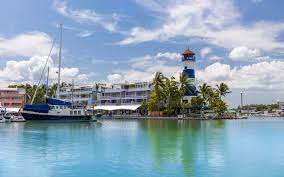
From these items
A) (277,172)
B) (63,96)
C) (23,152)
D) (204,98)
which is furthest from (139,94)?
(277,172)

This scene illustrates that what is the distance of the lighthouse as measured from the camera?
112 m

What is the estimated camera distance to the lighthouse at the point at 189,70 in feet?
366

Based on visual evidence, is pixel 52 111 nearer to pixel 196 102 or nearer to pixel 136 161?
pixel 196 102

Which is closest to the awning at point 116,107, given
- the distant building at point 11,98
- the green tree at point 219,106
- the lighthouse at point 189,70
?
the lighthouse at point 189,70

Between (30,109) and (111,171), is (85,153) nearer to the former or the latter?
(111,171)

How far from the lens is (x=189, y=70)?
372 ft

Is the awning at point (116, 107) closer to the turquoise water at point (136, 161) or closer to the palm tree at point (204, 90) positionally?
the palm tree at point (204, 90)

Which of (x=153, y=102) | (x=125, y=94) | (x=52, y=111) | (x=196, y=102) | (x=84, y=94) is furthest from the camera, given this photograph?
(x=84, y=94)

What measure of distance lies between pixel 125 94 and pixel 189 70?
24.1m

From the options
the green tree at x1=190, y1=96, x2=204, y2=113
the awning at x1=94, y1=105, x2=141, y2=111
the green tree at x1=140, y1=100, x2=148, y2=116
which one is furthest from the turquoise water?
the awning at x1=94, y1=105, x2=141, y2=111

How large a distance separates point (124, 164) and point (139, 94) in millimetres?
96516

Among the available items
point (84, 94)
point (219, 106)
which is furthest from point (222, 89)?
point (84, 94)

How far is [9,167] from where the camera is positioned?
23.6m

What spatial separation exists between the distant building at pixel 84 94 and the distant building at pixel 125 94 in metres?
2.59
